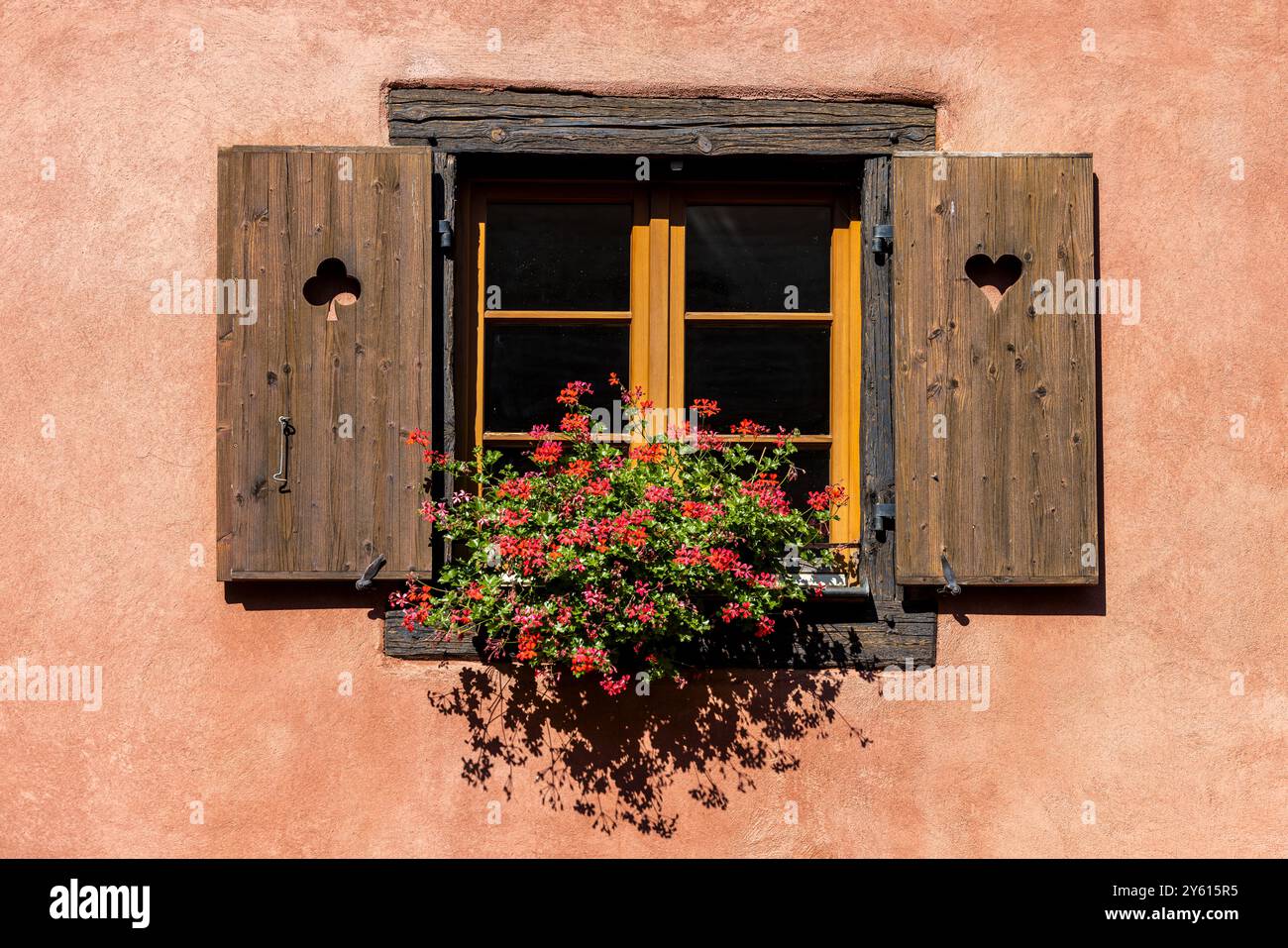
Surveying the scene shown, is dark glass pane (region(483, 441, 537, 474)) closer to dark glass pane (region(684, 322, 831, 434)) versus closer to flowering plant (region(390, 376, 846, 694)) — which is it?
flowering plant (region(390, 376, 846, 694))

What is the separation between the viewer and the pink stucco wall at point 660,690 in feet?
10.7

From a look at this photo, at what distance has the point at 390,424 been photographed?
3.19 meters

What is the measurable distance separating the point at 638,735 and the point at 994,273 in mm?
1773

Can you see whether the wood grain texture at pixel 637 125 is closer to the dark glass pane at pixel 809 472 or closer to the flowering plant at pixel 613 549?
the flowering plant at pixel 613 549

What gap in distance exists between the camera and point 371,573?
314 cm

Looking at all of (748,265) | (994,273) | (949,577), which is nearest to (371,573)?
(748,265)

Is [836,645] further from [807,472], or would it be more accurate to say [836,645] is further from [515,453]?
[515,453]

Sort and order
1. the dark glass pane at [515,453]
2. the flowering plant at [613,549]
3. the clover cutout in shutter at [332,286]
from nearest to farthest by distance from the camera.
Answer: the flowering plant at [613,549] < the clover cutout in shutter at [332,286] < the dark glass pane at [515,453]

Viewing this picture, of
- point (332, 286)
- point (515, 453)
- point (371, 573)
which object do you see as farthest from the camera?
point (515, 453)

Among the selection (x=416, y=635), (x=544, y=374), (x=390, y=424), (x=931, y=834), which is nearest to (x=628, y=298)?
(x=544, y=374)

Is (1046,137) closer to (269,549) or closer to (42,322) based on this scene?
(269,549)

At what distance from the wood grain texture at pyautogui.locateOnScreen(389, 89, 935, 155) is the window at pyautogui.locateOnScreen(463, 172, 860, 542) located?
168 millimetres

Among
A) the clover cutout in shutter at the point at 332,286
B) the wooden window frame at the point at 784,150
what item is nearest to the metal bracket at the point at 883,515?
the wooden window frame at the point at 784,150

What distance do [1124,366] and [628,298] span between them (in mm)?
1547
